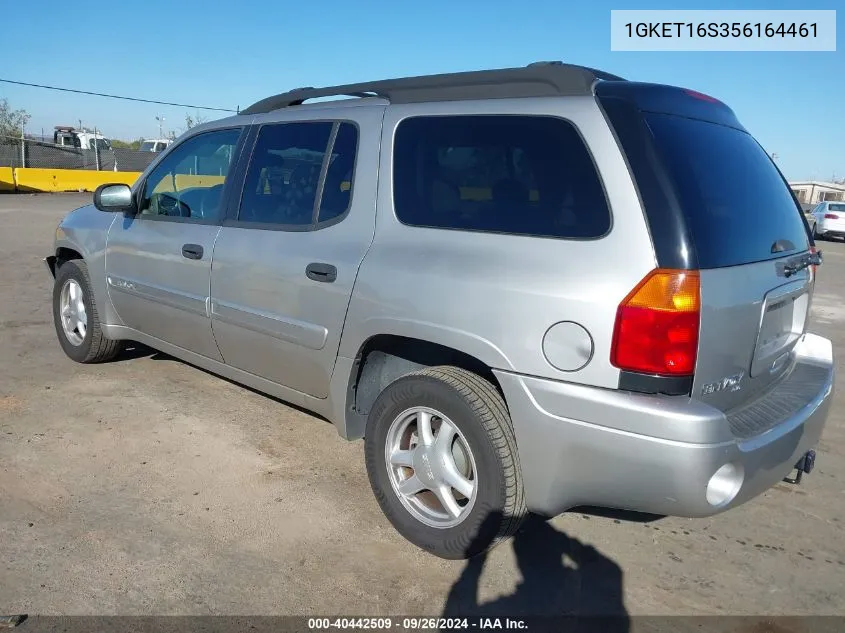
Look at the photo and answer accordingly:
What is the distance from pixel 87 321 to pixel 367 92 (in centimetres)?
287

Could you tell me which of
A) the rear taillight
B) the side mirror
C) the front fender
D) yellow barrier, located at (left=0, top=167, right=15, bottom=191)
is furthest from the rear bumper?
yellow barrier, located at (left=0, top=167, right=15, bottom=191)

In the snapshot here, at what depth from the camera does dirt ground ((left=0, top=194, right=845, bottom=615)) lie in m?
2.63

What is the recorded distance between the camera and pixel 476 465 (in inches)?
106

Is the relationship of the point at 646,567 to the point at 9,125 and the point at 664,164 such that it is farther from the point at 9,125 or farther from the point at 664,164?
the point at 9,125

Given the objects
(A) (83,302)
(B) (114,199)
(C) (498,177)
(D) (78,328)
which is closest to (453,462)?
(C) (498,177)

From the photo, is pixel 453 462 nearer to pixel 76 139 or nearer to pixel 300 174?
pixel 300 174

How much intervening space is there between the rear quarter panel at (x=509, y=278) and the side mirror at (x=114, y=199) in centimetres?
219

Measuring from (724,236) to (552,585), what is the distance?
1459 millimetres

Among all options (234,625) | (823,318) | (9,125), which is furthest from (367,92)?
(9,125)

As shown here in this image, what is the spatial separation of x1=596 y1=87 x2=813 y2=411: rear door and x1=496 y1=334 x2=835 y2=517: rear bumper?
0.17 m

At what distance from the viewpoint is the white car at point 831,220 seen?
22.4m

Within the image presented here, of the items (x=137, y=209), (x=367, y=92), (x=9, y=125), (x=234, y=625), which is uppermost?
(x=9, y=125)

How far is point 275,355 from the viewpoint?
3527mm

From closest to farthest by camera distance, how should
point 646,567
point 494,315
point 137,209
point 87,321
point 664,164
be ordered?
point 664,164 < point 494,315 < point 646,567 < point 137,209 < point 87,321
